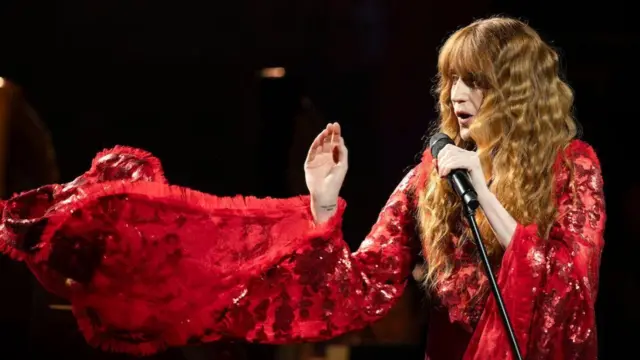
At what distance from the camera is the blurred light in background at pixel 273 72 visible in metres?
2.32

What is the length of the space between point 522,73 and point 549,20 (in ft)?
2.28

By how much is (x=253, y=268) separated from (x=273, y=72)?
0.79 m

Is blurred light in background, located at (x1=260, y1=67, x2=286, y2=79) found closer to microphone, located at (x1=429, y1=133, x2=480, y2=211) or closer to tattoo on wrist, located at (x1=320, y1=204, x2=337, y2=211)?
tattoo on wrist, located at (x1=320, y1=204, x2=337, y2=211)

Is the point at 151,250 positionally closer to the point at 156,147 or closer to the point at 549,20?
the point at 156,147

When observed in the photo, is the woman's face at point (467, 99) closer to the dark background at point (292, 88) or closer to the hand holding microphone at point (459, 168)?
the hand holding microphone at point (459, 168)

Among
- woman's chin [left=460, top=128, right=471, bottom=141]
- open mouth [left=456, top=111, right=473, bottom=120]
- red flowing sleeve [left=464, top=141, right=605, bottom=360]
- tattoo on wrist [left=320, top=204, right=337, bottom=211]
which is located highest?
open mouth [left=456, top=111, right=473, bottom=120]

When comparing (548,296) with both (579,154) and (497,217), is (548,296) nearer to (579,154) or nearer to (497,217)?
(497,217)

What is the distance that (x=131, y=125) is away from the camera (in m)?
2.27

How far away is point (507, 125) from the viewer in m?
1.66

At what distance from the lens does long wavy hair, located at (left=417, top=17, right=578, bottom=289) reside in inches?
64.0

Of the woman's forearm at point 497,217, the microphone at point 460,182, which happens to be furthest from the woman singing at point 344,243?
the microphone at point 460,182

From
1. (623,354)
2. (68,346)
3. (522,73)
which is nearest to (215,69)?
(68,346)

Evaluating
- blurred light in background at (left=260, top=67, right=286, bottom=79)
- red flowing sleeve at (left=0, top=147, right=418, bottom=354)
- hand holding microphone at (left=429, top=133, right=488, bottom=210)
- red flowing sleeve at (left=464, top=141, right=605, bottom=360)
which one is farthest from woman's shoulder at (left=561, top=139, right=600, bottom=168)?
blurred light in background at (left=260, top=67, right=286, bottom=79)

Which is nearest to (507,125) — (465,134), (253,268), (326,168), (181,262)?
(465,134)
